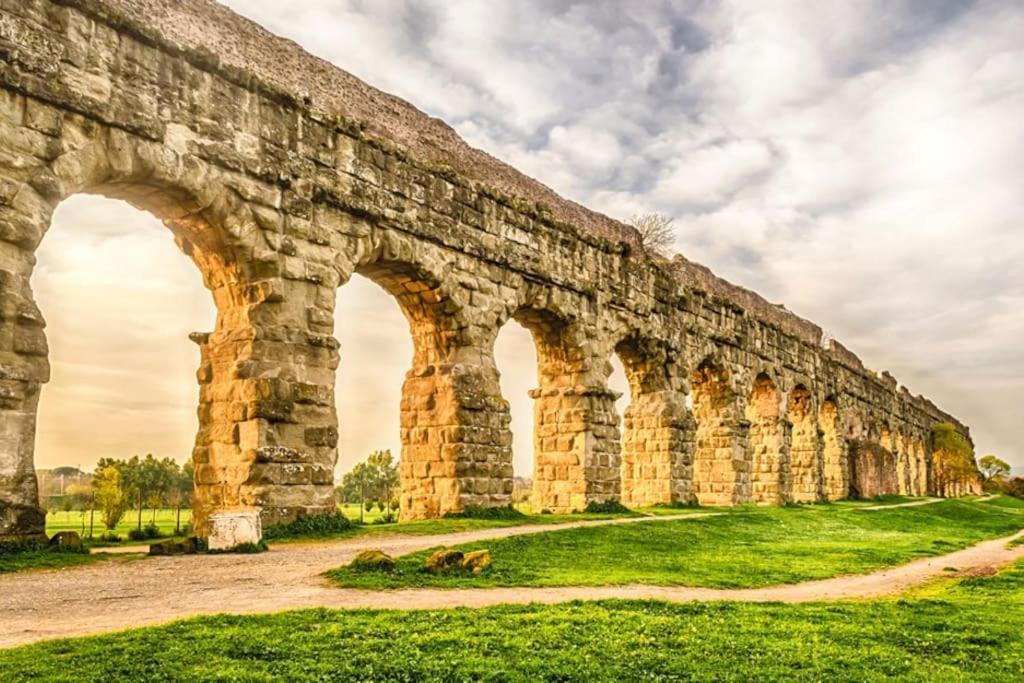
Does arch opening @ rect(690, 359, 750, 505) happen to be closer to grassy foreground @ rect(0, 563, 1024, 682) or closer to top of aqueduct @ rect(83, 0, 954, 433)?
top of aqueduct @ rect(83, 0, 954, 433)

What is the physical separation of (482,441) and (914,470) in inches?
1679

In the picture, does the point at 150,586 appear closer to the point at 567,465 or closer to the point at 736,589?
the point at 736,589

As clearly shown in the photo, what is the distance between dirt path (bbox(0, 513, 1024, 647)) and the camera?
636 centimetres

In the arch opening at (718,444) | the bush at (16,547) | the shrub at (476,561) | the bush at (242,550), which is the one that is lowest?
the shrub at (476,561)

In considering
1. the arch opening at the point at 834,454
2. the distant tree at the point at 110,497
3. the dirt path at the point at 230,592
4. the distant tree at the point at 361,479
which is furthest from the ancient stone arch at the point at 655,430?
the distant tree at the point at 361,479

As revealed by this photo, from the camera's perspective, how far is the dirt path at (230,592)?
6.36 metres

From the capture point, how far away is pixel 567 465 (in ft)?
61.5

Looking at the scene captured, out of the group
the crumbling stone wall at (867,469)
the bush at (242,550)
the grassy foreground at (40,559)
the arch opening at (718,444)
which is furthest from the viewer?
the crumbling stone wall at (867,469)

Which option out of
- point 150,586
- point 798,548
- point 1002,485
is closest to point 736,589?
point 798,548

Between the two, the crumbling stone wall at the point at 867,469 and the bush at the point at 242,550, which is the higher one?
the crumbling stone wall at the point at 867,469

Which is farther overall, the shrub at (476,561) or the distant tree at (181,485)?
the distant tree at (181,485)

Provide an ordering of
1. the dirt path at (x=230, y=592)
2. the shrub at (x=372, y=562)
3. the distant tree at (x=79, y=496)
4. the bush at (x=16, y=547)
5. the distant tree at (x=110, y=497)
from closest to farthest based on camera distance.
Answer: the dirt path at (x=230, y=592) < the shrub at (x=372, y=562) < the bush at (x=16, y=547) < the distant tree at (x=110, y=497) < the distant tree at (x=79, y=496)

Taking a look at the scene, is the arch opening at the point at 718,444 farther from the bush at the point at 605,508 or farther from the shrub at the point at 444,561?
the shrub at the point at 444,561

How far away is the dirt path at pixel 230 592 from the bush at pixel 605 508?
7.35 metres
